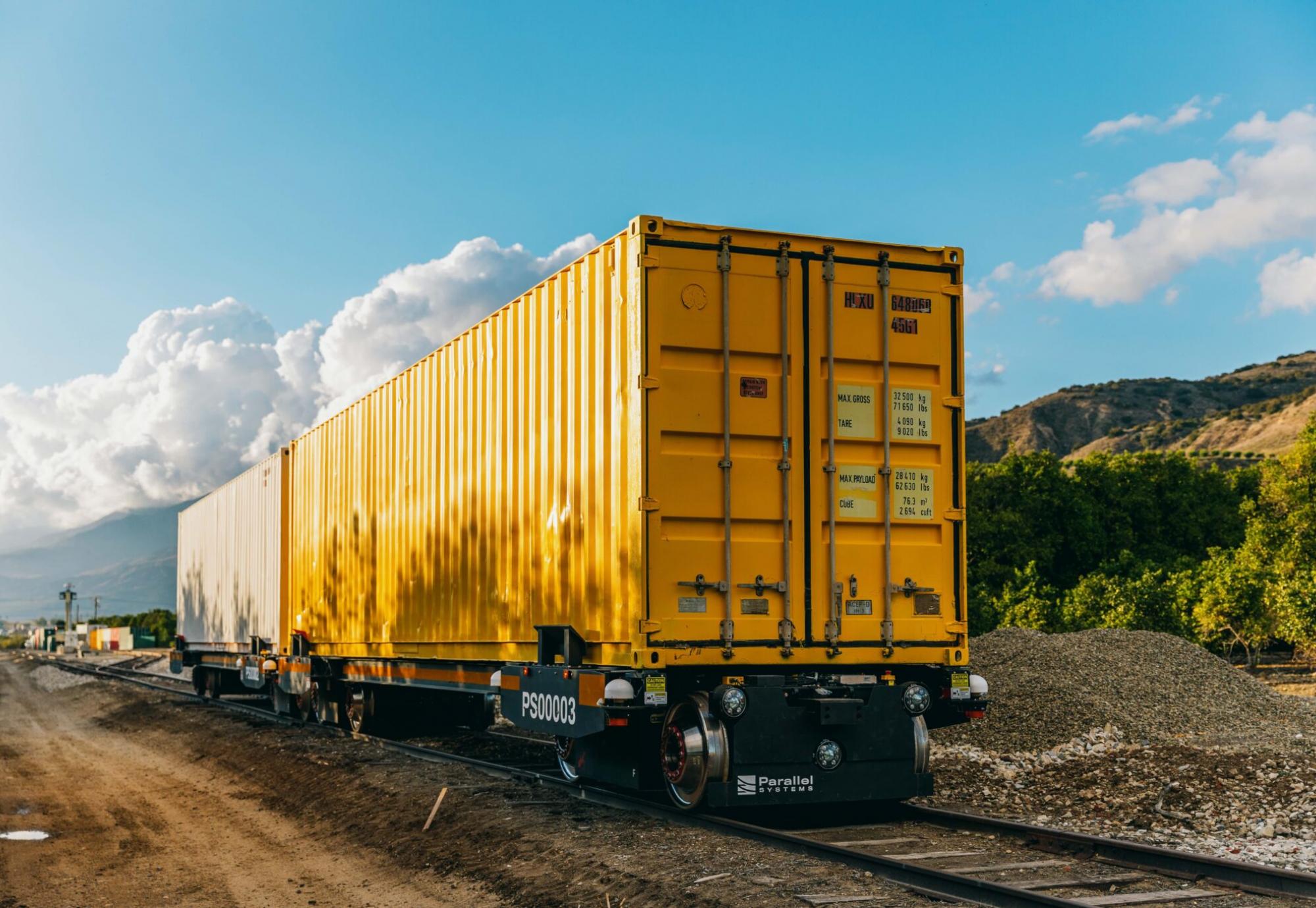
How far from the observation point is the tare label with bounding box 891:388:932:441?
1005 cm

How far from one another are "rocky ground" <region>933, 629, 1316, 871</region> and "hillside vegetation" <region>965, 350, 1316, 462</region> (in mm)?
95055

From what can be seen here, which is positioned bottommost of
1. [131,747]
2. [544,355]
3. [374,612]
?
[131,747]

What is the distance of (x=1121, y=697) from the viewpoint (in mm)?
15438

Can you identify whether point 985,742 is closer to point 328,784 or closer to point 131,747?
point 328,784

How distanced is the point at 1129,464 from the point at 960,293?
36036 mm

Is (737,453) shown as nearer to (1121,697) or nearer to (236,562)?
(1121,697)

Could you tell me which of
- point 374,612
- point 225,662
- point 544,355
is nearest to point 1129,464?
point 225,662

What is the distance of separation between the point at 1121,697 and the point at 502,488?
8.54 meters

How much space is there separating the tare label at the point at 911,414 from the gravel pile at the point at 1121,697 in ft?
Answer: 15.8

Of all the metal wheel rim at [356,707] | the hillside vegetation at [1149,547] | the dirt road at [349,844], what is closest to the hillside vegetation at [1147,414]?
the hillside vegetation at [1149,547]

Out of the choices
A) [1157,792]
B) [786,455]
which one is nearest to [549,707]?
[786,455]

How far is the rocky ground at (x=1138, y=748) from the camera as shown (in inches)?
388

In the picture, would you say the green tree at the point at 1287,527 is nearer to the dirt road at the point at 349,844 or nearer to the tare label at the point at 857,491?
the dirt road at the point at 349,844

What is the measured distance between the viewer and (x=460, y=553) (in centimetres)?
1274
